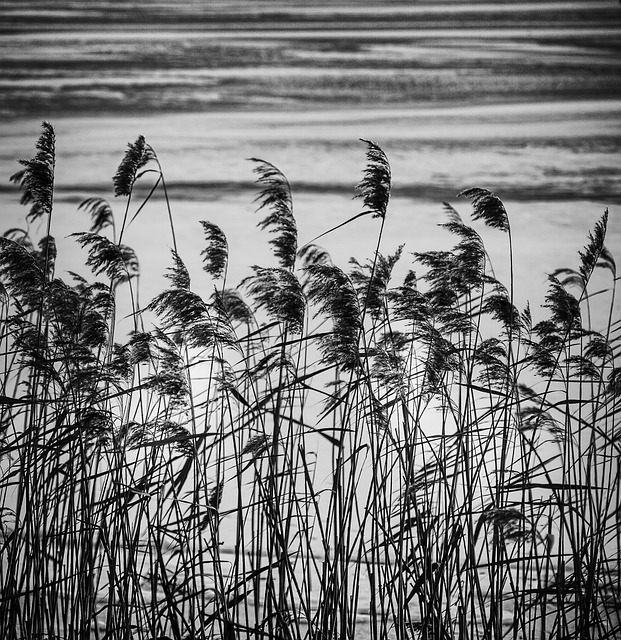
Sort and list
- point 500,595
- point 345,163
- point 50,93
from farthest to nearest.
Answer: point 50,93 < point 345,163 < point 500,595

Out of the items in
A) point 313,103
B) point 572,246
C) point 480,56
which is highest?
point 480,56

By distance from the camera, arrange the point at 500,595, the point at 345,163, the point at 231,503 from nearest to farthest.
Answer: the point at 500,595
the point at 231,503
the point at 345,163

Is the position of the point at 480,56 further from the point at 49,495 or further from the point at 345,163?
the point at 49,495

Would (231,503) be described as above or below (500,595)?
above

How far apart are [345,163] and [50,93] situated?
2.60 m

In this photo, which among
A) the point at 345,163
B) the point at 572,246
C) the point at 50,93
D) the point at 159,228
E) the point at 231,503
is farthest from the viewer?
the point at 50,93

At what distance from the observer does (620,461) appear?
1.60 m

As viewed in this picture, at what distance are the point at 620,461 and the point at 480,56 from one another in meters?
6.09

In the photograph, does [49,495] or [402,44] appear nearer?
[49,495]

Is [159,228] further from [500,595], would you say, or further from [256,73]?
[500,595]

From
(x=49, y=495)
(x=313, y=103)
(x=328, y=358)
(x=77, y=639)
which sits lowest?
(x=77, y=639)

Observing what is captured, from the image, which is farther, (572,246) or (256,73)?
(256,73)


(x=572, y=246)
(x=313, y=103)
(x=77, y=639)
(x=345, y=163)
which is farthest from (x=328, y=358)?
(x=313, y=103)

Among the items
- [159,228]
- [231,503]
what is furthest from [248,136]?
[231,503]
